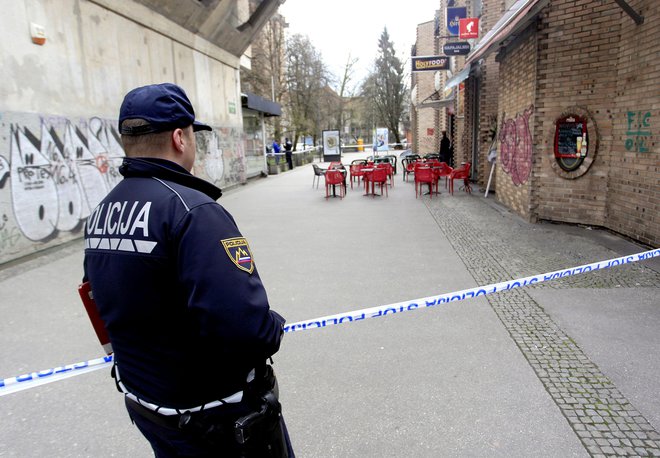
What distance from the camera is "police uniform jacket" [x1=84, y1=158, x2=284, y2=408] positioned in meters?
1.37

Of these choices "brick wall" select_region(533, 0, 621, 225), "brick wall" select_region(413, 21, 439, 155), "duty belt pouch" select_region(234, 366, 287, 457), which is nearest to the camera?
"duty belt pouch" select_region(234, 366, 287, 457)

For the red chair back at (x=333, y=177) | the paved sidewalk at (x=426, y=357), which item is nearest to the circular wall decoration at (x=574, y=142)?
the paved sidewalk at (x=426, y=357)

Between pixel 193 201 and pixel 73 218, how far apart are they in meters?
8.79

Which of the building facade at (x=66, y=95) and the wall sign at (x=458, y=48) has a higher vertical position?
the wall sign at (x=458, y=48)

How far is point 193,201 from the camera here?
1445mm

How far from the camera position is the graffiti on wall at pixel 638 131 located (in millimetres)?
6719

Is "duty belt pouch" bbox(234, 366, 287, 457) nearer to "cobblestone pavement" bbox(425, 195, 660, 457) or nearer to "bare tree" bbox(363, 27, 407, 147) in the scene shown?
"cobblestone pavement" bbox(425, 195, 660, 457)

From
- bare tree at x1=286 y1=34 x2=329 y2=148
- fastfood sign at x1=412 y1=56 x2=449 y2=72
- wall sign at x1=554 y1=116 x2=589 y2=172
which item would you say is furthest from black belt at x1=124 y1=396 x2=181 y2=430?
bare tree at x1=286 y1=34 x2=329 y2=148

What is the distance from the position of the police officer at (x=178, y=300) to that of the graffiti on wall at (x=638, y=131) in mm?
7243

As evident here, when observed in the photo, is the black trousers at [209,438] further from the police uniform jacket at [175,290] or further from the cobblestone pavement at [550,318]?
the cobblestone pavement at [550,318]

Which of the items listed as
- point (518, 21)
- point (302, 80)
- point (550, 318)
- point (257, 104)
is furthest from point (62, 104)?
point (302, 80)

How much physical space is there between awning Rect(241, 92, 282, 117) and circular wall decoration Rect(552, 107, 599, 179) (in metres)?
14.5

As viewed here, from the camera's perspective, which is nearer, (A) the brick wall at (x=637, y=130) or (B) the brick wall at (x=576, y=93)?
(A) the brick wall at (x=637, y=130)

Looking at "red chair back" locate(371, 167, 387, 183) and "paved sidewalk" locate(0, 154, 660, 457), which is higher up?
"red chair back" locate(371, 167, 387, 183)
